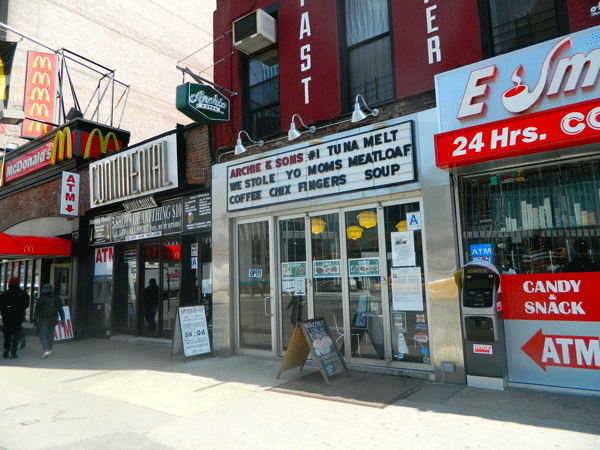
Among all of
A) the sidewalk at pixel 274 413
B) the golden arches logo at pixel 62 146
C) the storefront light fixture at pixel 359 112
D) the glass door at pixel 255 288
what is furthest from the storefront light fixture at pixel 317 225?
the golden arches logo at pixel 62 146

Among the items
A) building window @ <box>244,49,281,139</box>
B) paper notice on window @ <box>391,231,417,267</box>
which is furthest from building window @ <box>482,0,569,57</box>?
building window @ <box>244,49,281,139</box>

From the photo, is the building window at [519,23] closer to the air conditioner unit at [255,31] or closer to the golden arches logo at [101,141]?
the air conditioner unit at [255,31]

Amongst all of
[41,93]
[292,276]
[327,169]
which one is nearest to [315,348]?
[292,276]

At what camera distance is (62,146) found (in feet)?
45.6

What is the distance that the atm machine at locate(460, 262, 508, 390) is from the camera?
5816 millimetres

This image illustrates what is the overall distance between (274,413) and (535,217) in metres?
4.45

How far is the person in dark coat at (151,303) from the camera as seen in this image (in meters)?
11.7

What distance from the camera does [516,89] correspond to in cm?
575

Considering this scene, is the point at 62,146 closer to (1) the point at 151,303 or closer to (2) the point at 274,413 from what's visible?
(1) the point at 151,303

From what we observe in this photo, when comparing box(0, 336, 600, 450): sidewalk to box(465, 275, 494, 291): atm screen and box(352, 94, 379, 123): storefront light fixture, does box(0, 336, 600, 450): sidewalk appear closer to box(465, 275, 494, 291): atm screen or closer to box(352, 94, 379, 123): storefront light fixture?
box(465, 275, 494, 291): atm screen

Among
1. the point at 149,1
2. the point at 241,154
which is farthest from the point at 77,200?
the point at 149,1

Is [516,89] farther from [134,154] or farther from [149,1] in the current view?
[149,1]

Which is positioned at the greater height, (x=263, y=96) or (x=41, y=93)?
(x=41, y=93)

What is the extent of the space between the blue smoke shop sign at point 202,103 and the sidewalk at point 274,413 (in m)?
Result: 5.04
